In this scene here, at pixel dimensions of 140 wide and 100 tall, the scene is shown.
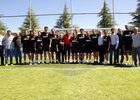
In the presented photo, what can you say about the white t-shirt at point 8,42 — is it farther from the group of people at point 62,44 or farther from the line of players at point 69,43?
the line of players at point 69,43

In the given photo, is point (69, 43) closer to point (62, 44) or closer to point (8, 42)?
point (62, 44)

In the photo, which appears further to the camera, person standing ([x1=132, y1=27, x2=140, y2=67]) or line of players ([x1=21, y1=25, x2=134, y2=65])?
line of players ([x1=21, y1=25, x2=134, y2=65])

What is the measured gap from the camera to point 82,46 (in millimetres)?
7883

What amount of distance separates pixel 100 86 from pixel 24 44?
561 cm

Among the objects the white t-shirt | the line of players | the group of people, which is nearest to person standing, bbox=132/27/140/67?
the group of people

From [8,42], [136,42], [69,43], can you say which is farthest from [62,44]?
[136,42]

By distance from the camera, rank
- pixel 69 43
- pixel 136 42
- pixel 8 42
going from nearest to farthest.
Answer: pixel 136 42
pixel 8 42
pixel 69 43

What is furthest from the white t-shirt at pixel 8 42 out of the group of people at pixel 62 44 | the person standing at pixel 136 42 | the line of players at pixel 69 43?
the person standing at pixel 136 42

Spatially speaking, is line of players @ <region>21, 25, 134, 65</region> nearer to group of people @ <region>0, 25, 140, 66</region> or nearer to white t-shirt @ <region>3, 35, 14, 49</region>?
group of people @ <region>0, 25, 140, 66</region>

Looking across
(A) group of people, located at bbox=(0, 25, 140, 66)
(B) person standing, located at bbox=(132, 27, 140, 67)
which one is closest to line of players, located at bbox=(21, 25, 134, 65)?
(A) group of people, located at bbox=(0, 25, 140, 66)

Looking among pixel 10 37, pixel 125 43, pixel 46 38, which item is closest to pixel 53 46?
pixel 46 38

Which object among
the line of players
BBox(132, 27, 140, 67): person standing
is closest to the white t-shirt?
the line of players

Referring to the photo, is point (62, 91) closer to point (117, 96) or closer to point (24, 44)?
point (117, 96)

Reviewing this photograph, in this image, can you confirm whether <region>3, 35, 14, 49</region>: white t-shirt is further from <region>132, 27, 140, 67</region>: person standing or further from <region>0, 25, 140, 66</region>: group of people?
<region>132, 27, 140, 67</region>: person standing
